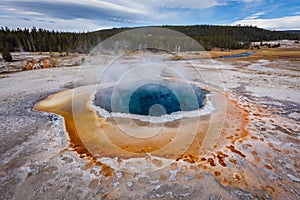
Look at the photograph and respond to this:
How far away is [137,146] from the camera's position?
199 inches

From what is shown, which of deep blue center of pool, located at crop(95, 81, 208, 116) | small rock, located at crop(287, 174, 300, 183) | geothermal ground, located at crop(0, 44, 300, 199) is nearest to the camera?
geothermal ground, located at crop(0, 44, 300, 199)

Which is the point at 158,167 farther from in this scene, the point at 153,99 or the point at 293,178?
the point at 153,99

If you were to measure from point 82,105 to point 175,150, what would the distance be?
5.43 metres

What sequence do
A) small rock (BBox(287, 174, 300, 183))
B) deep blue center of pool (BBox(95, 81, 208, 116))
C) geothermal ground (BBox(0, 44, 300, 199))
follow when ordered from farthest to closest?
deep blue center of pool (BBox(95, 81, 208, 116)) < small rock (BBox(287, 174, 300, 183)) < geothermal ground (BBox(0, 44, 300, 199))

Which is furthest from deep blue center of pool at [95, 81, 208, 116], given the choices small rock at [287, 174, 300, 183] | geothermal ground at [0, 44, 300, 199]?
small rock at [287, 174, 300, 183]

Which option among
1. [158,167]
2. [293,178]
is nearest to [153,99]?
[158,167]

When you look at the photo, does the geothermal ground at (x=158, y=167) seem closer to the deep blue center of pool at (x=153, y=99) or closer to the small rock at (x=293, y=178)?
the small rock at (x=293, y=178)

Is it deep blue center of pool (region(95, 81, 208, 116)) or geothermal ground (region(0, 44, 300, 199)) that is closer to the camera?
geothermal ground (region(0, 44, 300, 199))

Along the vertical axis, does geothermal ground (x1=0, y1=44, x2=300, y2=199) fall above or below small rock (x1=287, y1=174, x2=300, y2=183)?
above

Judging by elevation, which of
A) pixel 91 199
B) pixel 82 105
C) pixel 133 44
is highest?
pixel 133 44

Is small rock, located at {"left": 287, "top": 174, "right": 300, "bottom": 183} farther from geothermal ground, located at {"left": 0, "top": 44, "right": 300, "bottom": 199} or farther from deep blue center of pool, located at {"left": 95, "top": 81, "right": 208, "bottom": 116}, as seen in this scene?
deep blue center of pool, located at {"left": 95, "top": 81, "right": 208, "bottom": 116}

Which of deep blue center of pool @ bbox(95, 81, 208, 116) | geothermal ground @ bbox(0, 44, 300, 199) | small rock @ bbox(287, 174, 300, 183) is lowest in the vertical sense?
small rock @ bbox(287, 174, 300, 183)

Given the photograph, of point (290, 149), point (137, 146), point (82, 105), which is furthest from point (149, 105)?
point (290, 149)

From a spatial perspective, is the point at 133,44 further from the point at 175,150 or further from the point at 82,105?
the point at 175,150
